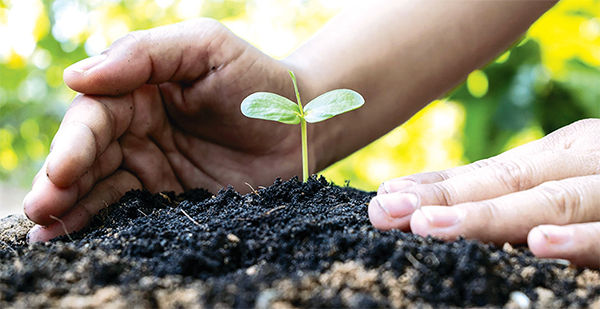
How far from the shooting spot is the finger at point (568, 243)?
741mm

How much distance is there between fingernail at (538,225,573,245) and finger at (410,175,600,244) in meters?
0.05

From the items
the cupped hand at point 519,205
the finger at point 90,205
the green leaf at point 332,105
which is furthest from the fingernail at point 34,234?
the cupped hand at point 519,205

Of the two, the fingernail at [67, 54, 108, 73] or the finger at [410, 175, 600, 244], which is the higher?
the fingernail at [67, 54, 108, 73]

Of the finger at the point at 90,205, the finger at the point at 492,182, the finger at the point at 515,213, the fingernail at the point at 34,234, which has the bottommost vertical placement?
the fingernail at the point at 34,234

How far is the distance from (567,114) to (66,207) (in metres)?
2.50

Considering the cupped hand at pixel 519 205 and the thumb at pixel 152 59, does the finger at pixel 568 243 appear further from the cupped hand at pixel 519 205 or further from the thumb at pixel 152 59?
the thumb at pixel 152 59

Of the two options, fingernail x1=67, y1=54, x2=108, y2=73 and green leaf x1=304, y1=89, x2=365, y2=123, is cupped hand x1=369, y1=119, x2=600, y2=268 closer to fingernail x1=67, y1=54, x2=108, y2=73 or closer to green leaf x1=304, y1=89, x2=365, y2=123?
green leaf x1=304, y1=89, x2=365, y2=123

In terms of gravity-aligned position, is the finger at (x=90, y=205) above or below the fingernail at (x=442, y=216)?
below

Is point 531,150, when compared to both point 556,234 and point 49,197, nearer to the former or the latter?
point 556,234

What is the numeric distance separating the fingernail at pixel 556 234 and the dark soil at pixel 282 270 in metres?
0.05

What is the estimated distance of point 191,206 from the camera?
1.04 metres

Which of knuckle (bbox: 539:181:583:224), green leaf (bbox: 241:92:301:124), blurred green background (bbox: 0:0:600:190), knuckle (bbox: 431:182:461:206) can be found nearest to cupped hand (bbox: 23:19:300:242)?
green leaf (bbox: 241:92:301:124)

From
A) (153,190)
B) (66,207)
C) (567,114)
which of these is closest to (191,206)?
(66,207)

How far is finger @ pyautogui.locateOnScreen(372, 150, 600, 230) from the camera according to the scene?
2.71 ft
